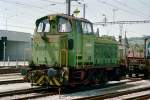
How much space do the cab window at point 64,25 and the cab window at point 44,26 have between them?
61cm

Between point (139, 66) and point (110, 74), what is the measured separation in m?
4.94

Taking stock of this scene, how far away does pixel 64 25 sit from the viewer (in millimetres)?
14812

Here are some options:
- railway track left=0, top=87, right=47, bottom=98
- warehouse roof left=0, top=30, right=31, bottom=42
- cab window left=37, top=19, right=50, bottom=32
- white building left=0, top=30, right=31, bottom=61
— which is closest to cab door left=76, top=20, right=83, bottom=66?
cab window left=37, top=19, right=50, bottom=32

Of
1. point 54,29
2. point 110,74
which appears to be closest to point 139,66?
point 110,74

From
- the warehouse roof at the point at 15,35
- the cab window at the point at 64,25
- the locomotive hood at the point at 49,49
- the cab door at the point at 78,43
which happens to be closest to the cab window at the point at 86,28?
the cab door at the point at 78,43

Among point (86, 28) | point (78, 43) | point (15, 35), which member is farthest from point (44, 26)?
point (15, 35)

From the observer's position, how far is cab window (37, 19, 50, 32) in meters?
15.2

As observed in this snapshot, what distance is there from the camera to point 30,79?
49.0 feet

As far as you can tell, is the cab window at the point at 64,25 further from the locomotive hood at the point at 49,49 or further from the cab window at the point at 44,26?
the cab window at the point at 44,26

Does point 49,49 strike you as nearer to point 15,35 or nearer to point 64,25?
point 64,25

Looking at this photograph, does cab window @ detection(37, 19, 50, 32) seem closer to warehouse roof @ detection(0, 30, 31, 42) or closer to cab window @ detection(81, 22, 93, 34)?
cab window @ detection(81, 22, 93, 34)

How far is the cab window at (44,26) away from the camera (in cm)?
1525

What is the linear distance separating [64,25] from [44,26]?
3.55ft

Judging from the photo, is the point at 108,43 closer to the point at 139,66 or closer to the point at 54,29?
the point at 54,29
